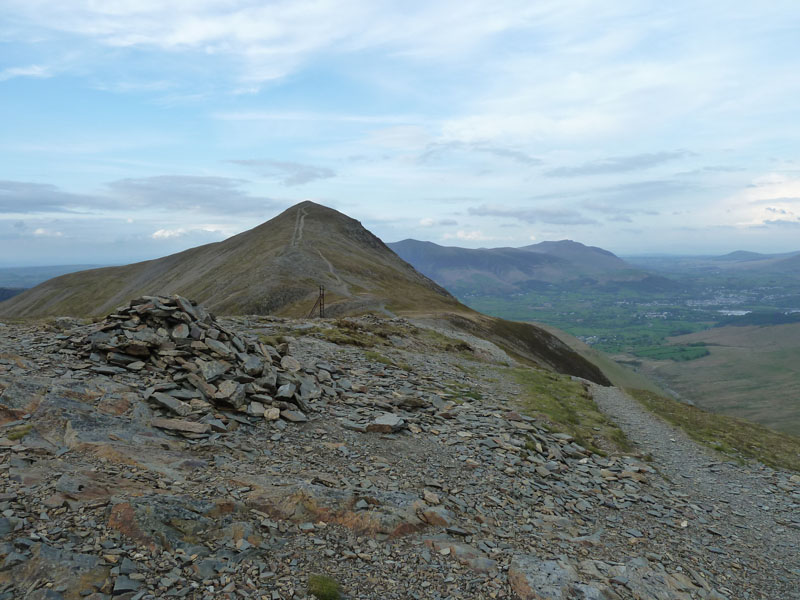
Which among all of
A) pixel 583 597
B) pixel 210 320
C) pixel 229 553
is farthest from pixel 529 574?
pixel 210 320

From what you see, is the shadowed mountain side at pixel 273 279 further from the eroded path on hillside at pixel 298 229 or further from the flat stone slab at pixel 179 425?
the flat stone slab at pixel 179 425

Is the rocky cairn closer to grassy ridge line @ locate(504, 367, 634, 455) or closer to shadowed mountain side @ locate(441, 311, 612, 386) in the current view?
grassy ridge line @ locate(504, 367, 634, 455)

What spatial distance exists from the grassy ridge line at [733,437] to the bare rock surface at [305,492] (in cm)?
398

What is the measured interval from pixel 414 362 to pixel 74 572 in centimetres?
2874

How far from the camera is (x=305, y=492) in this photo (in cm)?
1316

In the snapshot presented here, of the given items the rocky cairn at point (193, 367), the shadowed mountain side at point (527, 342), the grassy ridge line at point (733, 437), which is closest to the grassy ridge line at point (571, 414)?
the grassy ridge line at point (733, 437)

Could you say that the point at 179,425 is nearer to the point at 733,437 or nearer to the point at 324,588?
the point at 324,588

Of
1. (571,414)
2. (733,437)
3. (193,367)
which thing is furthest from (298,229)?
Result: (193,367)

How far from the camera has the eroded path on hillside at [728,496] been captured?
1767 cm

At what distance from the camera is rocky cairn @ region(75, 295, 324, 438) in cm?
1724

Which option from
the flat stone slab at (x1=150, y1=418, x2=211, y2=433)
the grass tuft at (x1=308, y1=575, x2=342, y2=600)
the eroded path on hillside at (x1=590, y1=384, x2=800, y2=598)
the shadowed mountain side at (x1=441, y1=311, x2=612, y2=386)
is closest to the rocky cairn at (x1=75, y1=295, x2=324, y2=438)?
the flat stone slab at (x1=150, y1=418, x2=211, y2=433)

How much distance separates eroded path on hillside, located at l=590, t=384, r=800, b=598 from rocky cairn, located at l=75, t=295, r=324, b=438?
696 inches

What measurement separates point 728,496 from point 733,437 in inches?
585

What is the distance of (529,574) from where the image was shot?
11742mm
